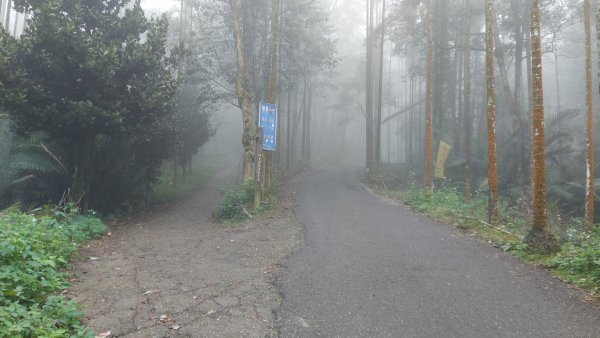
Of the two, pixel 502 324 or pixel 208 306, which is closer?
pixel 502 324

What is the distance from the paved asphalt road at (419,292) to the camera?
4.64m

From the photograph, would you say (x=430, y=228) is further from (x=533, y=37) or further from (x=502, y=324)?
(x=502, y=324)

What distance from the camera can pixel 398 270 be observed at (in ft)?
22.0

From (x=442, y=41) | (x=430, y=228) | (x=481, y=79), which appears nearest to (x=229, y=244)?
(x=430, y=228)

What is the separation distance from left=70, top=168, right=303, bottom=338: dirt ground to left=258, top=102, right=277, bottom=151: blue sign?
2.65 metres

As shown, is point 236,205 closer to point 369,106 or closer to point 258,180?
point 258,180

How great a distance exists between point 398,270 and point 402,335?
2291mm

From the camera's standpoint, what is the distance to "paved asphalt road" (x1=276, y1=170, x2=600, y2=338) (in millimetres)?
4641

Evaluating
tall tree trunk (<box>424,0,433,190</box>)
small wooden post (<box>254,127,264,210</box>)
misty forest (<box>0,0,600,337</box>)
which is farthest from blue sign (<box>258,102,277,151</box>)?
tall tree trunk (<box>424,0,433,190</box>)

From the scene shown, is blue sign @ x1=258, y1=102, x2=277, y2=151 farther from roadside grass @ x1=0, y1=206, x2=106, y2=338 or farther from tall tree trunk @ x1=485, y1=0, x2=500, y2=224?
roadside grass @ x1=0, y1=206, x2=106, y2=338

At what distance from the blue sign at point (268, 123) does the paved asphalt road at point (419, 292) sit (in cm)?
444

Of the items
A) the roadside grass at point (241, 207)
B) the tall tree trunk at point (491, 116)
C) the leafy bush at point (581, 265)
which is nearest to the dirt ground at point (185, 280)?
the roadside grass at point (241, 207)

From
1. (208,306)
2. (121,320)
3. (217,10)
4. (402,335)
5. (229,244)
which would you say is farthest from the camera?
(217,10)

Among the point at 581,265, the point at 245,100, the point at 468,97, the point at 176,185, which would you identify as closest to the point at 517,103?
the point at 468,97
